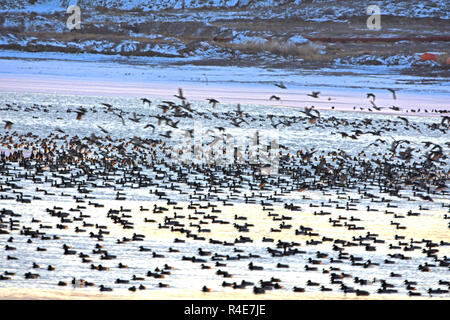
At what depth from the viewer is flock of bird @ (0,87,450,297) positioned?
15797 millimetres

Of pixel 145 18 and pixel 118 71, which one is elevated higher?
pixel 145 18

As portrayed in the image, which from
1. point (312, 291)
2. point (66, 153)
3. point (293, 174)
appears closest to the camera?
point (312, 291)

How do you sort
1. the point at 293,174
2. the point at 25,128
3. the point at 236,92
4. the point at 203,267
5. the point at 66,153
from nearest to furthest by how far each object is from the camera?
the point at 203,267 < the point at 293,174 < the point at 66,153 < the point at 25,128 < the point at 236,92

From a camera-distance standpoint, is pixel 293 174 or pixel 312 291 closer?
pixel 312 291

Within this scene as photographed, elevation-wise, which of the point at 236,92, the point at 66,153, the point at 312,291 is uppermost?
the point at 236,92

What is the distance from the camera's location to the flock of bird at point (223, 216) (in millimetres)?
15797

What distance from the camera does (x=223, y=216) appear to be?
2114 centimetres

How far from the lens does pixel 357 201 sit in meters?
24.2

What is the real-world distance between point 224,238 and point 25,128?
24.4m
